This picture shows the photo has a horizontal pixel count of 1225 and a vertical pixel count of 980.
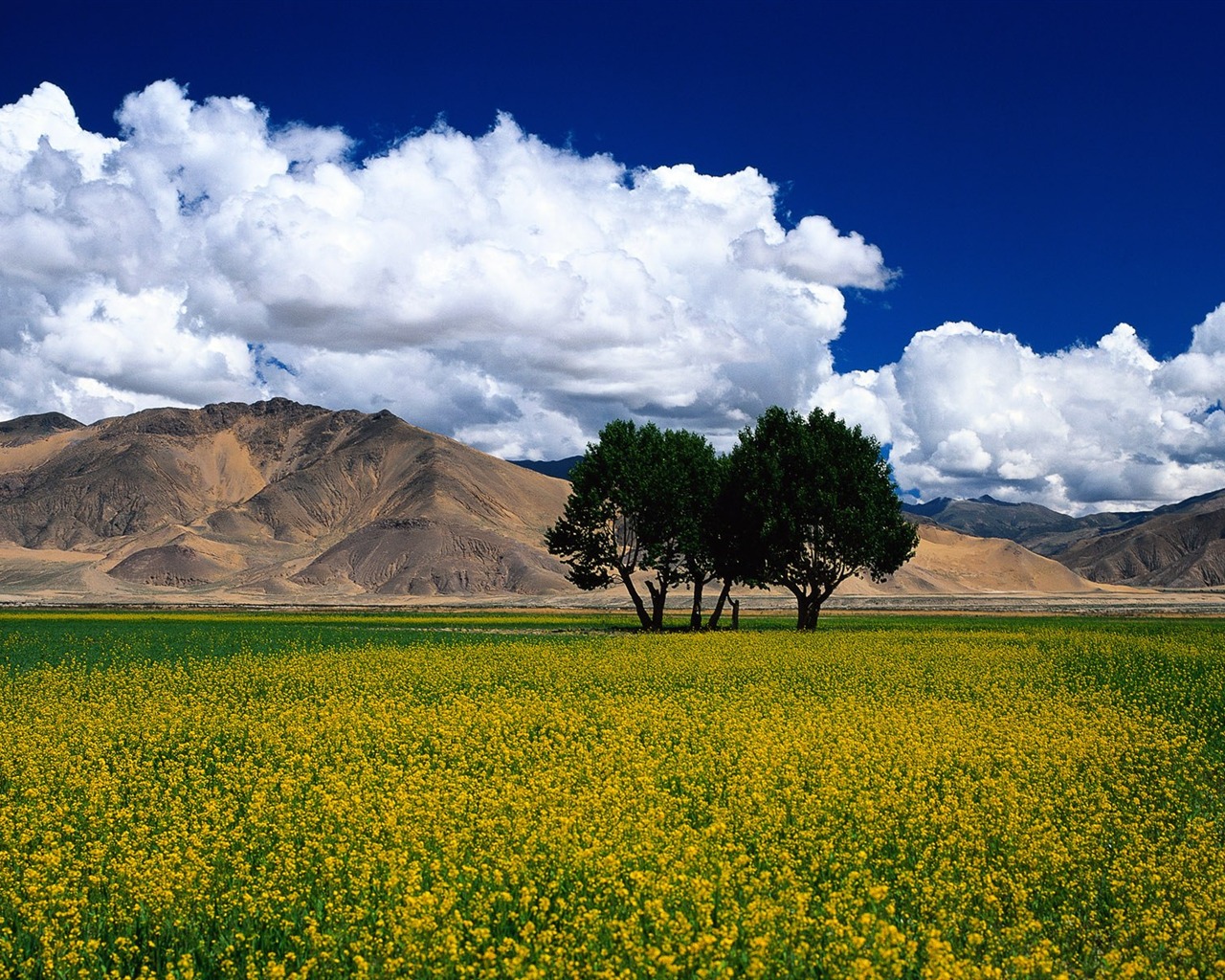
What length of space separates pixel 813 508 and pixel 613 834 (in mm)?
43863

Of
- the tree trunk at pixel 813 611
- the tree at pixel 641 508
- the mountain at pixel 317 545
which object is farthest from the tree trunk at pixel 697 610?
the mountain at pixel 317 545

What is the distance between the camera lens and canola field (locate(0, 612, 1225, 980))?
8.80 metres

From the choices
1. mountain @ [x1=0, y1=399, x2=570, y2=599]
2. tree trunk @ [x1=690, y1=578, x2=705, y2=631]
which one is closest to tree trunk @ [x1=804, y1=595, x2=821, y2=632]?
tree trunk @ [x1=690, y1=578, x2=705, y2=631]

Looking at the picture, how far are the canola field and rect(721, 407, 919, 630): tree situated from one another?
29050 millimetres

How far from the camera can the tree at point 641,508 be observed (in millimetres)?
57906

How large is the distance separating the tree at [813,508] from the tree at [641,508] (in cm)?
291

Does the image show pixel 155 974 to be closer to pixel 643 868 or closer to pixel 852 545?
pixel 643 868

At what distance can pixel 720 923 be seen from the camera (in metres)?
9.33

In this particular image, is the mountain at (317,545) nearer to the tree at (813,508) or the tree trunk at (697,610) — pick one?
the tree trunk at (697,610)


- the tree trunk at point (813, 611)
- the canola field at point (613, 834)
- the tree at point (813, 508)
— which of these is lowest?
the canola field at point (613, 834)

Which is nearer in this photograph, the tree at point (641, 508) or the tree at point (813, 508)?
the tree at point (813, 508)

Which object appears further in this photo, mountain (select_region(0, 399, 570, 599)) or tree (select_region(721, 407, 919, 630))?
mountain (select_region(0, 399, 570, 599))

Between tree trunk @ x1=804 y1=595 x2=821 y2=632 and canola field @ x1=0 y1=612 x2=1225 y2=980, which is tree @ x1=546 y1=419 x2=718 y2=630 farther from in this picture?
canola field @ x1=0 y1=612 x2=1225 y2=980

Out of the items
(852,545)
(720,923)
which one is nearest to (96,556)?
(852,545)
